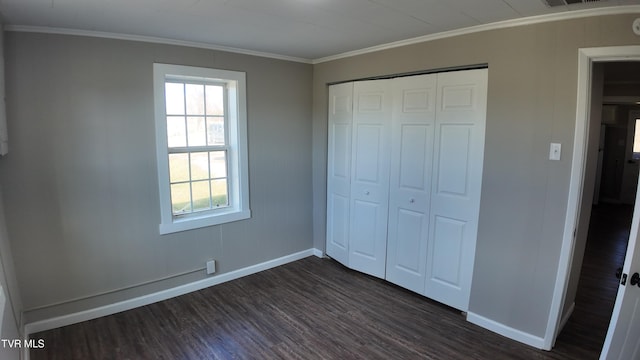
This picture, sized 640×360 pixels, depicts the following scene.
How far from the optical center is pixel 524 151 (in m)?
Result: 2.53

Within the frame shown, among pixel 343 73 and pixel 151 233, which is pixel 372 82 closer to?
pixel 343 73

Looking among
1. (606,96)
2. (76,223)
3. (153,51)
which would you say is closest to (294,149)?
(153,51)

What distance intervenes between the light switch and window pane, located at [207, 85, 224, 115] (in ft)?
9.51

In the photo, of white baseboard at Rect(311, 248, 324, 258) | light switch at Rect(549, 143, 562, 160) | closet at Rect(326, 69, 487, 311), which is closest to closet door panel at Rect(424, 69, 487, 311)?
closet at Rect(326, 69, 487, 311)

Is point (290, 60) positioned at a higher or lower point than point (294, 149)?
higher

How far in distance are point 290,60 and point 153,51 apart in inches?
56.0

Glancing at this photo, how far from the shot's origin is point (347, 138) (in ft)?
12.5

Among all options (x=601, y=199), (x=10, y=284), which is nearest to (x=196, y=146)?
(x=10, y=284)

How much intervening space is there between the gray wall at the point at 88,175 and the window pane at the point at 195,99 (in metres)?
0.25

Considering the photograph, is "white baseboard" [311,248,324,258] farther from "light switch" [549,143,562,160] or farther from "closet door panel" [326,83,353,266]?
"light switch" [549,143,562,160]

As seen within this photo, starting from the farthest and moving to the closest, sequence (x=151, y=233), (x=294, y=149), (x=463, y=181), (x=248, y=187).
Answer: (x=294, y=149) < (x=248, y=187) < (x=151, y=233) < (x=463, y=181)

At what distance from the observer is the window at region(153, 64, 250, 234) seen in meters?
3.16

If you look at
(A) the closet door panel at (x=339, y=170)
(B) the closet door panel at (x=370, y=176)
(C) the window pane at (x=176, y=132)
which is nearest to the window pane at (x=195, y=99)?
(C) the window pane at (x=176, y=132)

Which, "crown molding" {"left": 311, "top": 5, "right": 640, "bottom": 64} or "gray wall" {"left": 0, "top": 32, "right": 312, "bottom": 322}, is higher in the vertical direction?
"crown molding" {"left": 311, "top": 5, "right": 640, "bottom": 64}
